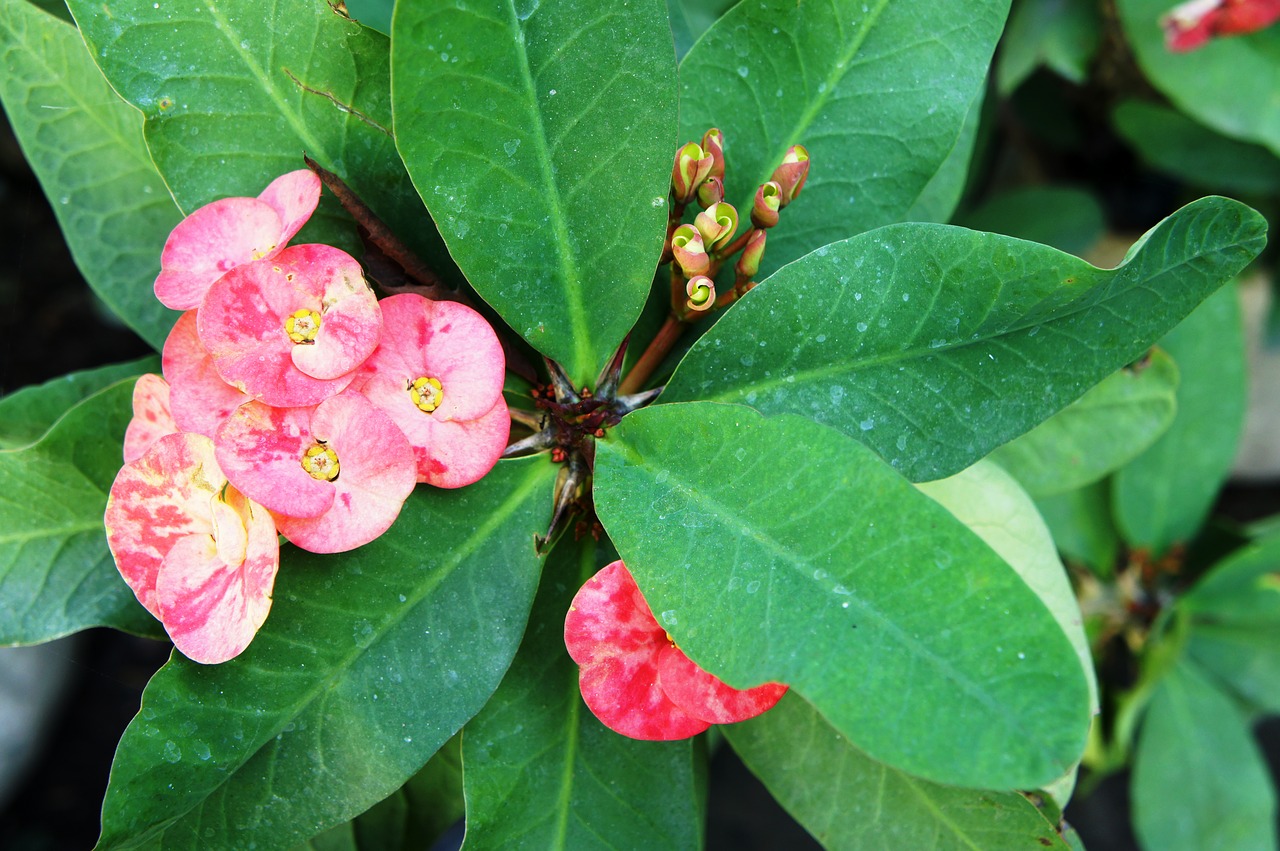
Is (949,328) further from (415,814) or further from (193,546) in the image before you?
(415,814)

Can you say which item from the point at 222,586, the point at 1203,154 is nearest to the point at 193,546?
the point at 222,586

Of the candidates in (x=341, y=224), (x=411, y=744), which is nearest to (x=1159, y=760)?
(x=411, y=744)

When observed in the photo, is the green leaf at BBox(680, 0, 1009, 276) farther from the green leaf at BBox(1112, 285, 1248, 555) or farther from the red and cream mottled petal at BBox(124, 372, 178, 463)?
the green leaf at BBox(1112, 285, 1248, 555)

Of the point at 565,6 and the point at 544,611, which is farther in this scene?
the point at 544,611

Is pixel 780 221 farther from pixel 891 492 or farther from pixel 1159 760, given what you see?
pixel 1159 760

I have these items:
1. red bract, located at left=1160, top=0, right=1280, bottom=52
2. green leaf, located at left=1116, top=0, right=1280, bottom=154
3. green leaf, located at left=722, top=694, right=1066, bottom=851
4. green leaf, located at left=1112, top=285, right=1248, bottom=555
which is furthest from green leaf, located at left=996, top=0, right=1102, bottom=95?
green leaf, located at left=722, top=694, right=1066, bottom=851

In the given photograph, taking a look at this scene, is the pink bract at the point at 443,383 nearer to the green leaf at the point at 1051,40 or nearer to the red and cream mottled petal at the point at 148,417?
the red and cream mottled petal at the point at 148,417
